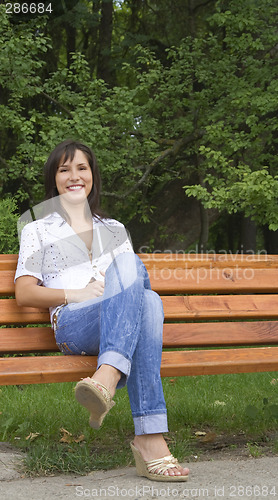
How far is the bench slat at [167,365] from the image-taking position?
9.38ft

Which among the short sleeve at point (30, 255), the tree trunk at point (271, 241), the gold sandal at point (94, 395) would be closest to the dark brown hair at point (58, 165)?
the short sleeve at point (30, 255)

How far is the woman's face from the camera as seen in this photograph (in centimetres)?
341

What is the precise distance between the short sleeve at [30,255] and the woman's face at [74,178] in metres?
0.26

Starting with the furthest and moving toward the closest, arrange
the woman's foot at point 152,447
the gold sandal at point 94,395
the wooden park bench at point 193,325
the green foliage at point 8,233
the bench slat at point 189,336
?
the green foliage at point 8,233
the bench slat at point 189,336
the wooden park bench at point 193,325
the woman's foot at point 152,447
the gold sandal at point 94,395

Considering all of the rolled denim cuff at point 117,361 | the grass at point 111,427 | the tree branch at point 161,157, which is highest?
the tree branch at point 161,157

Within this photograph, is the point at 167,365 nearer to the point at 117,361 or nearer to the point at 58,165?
the point at 117,361

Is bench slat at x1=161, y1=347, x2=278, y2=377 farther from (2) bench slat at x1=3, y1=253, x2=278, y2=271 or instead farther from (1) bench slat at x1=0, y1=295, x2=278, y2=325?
(2) bench slat at x1=3, y1=253, x2=278, y2=271

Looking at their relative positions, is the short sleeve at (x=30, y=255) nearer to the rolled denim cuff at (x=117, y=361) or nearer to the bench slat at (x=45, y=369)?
the bench slat at (x=45, y=369)

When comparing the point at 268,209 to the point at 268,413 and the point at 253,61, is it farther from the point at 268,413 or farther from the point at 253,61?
the point at 268,413

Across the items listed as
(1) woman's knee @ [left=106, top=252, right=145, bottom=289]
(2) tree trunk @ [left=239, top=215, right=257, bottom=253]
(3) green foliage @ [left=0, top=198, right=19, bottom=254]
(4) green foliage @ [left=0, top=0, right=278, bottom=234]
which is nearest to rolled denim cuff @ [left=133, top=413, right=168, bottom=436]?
(1) woman's knee @ [left=106, top=252, right=145, bottom=289]

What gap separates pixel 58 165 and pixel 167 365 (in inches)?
45.0

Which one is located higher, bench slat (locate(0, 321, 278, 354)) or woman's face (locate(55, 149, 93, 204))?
woman's face (locate(55, 149, 93, 204))

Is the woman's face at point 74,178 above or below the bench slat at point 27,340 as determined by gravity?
above

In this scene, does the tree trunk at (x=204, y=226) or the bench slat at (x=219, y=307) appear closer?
the bench slat at (x=219, y=307)
